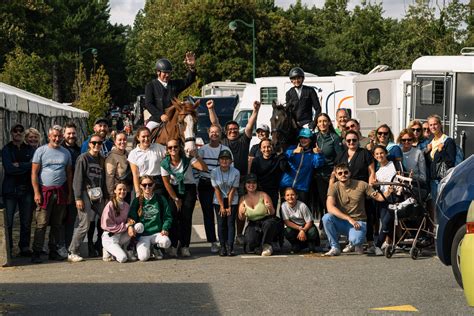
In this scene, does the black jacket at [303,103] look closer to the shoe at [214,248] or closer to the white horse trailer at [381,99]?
the shoe at [214,248]

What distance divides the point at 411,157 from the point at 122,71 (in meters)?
86.4

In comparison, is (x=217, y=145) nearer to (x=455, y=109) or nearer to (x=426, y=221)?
(x=426, y=221)

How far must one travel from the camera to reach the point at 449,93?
23734mm

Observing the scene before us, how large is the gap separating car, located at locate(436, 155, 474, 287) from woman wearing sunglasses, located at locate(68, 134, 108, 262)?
5.16m

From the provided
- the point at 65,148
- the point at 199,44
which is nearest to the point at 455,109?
the point at 65,148

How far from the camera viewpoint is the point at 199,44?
71.1 metres

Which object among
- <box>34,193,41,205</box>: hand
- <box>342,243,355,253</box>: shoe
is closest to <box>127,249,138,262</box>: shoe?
<box>34,193,41,205</box>: hand

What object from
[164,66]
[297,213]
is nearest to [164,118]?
[164,66]

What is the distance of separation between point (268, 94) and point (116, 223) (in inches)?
870

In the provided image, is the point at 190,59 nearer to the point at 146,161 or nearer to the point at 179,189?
the point at 146,161

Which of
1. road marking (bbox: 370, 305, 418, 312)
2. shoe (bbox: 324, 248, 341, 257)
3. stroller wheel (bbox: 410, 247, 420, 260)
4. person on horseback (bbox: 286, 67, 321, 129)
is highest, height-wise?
person on horseback (bbox: 286, 67, 321, 129)

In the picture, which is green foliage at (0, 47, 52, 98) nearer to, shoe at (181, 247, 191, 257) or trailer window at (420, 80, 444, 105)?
trailer window at (420, 80, 444, 105)

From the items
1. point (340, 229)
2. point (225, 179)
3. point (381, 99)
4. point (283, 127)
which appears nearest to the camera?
point (340, 229)

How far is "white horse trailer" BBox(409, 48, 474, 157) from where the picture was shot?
76.2 feet
